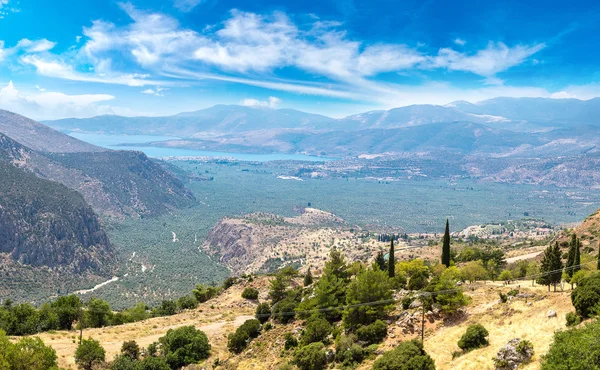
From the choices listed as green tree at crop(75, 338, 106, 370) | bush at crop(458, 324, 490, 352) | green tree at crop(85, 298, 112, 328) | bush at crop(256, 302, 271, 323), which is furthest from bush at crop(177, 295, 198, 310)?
bush at crop(458, 324, 490, 352)

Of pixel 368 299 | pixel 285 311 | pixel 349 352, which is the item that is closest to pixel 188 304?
pixel 285 311

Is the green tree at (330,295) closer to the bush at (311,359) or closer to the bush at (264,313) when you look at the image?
the bush at (264,313)

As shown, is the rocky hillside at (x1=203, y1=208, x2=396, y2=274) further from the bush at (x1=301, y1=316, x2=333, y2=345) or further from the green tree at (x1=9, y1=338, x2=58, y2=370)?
the green tree at (x1=9, y1=338, x2=58, y2=370)

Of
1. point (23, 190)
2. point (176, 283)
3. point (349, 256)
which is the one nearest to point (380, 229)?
point (349, 256)

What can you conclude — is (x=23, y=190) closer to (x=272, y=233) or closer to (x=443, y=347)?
A: (x=272, y=233)

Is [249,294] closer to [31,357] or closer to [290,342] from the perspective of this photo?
[290,342]

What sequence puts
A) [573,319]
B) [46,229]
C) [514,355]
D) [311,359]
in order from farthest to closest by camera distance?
[46,229]
[311,359]
[573,319]
[514,355]

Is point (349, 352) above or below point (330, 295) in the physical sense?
below
